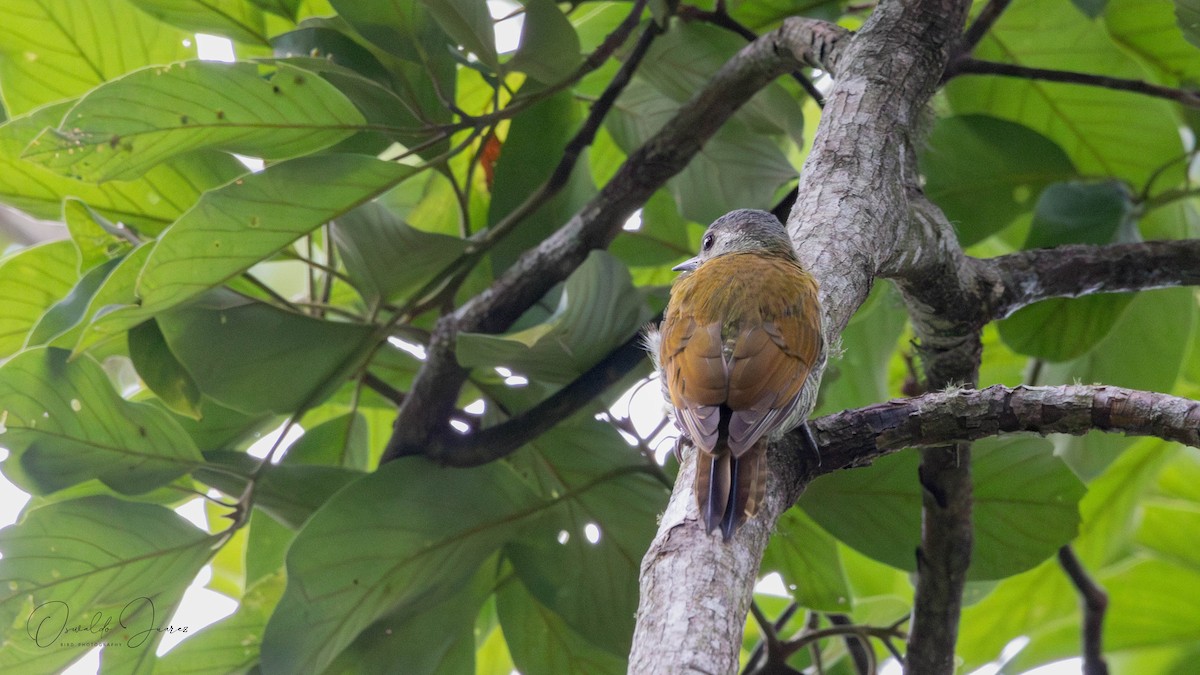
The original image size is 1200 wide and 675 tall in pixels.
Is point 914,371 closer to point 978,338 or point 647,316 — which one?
point 978,338

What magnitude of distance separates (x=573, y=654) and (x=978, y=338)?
3.43 ft

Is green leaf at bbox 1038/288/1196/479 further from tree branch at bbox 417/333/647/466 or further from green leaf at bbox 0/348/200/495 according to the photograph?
green leaf at bbox 0/348/200/495

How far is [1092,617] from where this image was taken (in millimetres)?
2246

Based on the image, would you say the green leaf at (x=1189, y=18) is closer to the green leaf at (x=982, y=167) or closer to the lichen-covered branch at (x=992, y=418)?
the green leaf at (x=982, y=167)

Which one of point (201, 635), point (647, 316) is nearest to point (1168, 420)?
point (647, 316)

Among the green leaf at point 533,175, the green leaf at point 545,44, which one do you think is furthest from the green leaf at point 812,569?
the green leaf at point 545,44

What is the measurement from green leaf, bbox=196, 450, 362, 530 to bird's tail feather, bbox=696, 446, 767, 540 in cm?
94

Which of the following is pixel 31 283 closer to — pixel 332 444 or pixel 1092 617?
pixel 332 444

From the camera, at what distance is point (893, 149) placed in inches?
65.8

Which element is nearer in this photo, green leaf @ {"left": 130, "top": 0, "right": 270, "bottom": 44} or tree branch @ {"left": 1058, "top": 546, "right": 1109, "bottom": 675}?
green leaf @ {"left": 130, "top": 0, "right": 270, "bottom": 44}

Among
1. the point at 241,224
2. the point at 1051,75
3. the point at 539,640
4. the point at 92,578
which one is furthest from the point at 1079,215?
the point at 92,578

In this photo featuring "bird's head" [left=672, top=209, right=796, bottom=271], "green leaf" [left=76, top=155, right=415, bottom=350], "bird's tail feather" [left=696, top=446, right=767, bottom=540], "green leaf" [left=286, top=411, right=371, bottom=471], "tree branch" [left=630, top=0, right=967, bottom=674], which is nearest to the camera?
"tree branch" [left=630, top=0, right=967, bottom=674]

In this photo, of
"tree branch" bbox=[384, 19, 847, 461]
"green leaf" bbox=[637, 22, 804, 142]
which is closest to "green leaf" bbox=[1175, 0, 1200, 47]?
"tree branch" bbox=[384, 19, 847, 461]

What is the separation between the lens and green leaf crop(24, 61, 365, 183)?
171 centimetres
